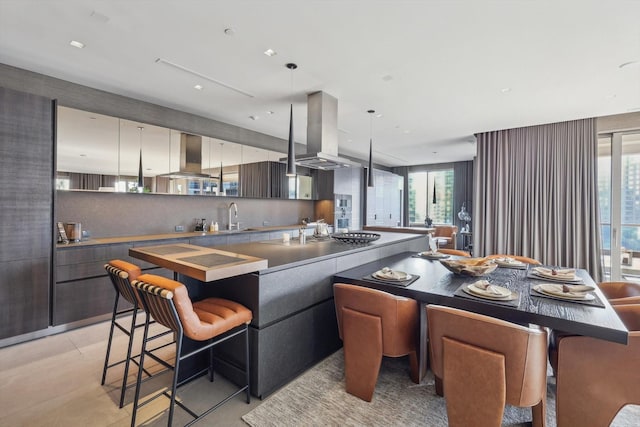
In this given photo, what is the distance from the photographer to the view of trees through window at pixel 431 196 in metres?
9.56

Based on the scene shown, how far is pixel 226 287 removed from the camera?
218cm

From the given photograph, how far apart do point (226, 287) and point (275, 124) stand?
144 inches

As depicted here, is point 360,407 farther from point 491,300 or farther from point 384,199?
point 384,199

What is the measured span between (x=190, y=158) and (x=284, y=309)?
129 inches

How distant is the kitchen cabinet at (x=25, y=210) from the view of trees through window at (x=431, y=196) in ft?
29.7

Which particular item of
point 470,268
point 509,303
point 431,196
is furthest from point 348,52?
point 431,196

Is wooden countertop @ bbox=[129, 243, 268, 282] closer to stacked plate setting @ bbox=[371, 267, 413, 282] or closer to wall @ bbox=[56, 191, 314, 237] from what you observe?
stacked plate setting @ bbox=[371, 267, 413, 282]

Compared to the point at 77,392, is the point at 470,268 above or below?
above

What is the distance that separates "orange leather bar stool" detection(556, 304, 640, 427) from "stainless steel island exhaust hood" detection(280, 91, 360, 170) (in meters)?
2.67

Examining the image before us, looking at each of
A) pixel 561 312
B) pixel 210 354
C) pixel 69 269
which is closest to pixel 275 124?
pixel 69 269

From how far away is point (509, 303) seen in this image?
1769 millimetres

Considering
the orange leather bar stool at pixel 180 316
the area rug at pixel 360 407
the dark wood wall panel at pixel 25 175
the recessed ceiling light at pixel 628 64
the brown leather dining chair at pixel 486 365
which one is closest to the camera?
the brown leather dining chair at pixel 486 365

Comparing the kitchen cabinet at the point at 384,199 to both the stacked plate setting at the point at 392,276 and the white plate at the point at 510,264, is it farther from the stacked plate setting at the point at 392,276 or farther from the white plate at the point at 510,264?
the stacked plate setting at the point at 392,276

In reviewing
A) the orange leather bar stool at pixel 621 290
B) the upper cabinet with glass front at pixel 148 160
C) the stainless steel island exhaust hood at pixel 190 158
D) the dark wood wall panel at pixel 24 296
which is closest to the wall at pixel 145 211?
the upper cabinet with glass front at pixel 148 160
